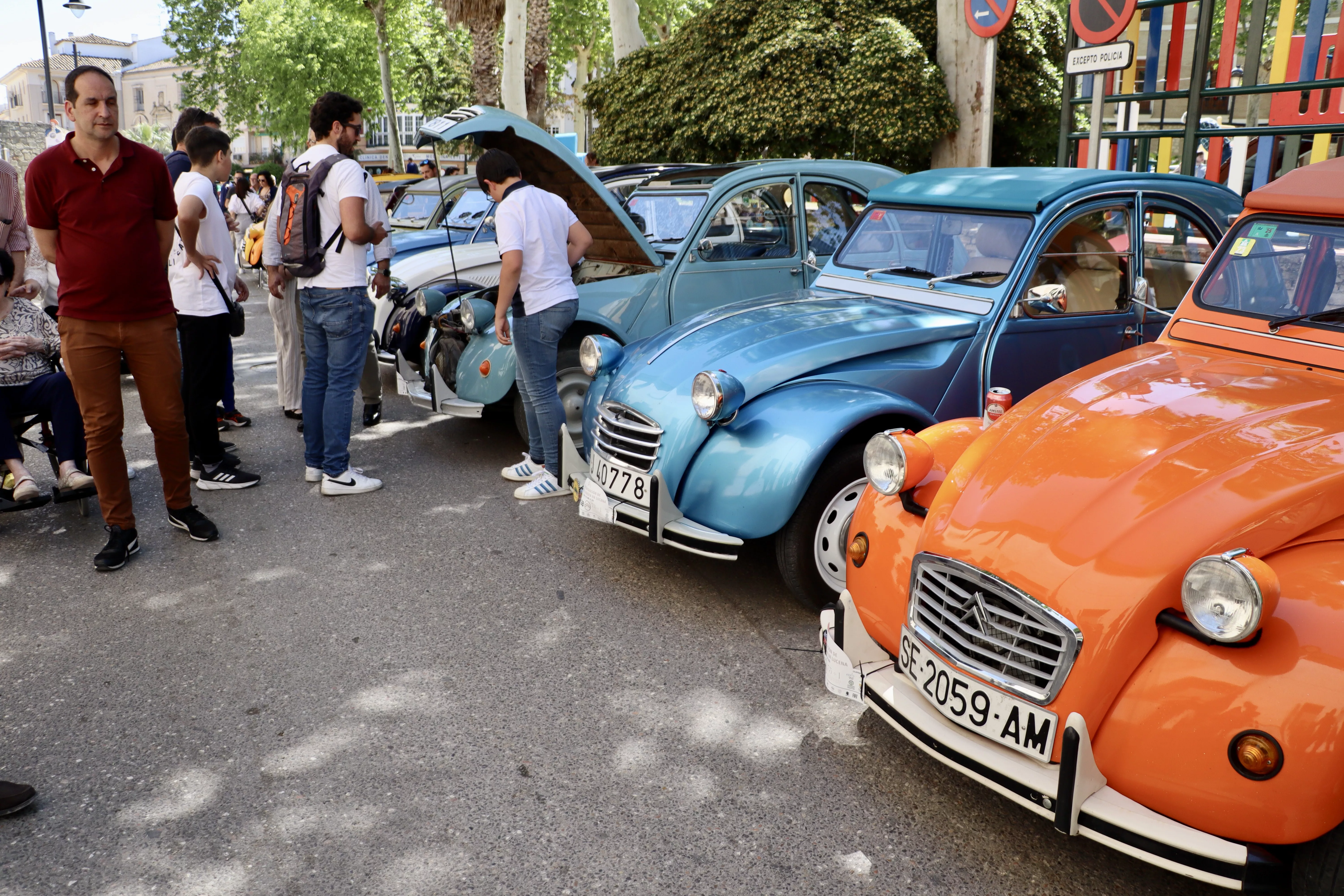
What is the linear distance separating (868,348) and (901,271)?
0.86 metres

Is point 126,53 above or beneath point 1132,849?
above

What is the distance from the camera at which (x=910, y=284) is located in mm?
5078

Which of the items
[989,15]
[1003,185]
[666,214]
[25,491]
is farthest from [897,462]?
[989,15]

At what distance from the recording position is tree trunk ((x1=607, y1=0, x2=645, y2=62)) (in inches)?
634

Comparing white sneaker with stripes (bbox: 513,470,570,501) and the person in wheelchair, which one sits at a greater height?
the person in wheelchair

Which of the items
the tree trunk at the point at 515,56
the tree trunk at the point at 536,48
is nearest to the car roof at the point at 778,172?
the tree trunk at the point at 515,56

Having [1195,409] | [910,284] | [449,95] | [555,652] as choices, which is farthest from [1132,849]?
[449,95]

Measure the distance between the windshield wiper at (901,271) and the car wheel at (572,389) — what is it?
6.21 ft

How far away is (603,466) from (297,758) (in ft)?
6.06

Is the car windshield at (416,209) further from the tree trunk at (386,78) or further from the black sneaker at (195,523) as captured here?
the tree trunk at (386,78)

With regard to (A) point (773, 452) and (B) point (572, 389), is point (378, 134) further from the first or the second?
(A) point (773, 452)

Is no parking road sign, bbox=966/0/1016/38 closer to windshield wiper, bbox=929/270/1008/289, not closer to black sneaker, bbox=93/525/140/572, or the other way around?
windshield wiper, bbox=929/270/1008/289

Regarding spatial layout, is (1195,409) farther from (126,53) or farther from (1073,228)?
(126,53)

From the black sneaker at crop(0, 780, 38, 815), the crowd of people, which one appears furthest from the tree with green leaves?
the black sneaker at crop(0, 780, 38, 815)
